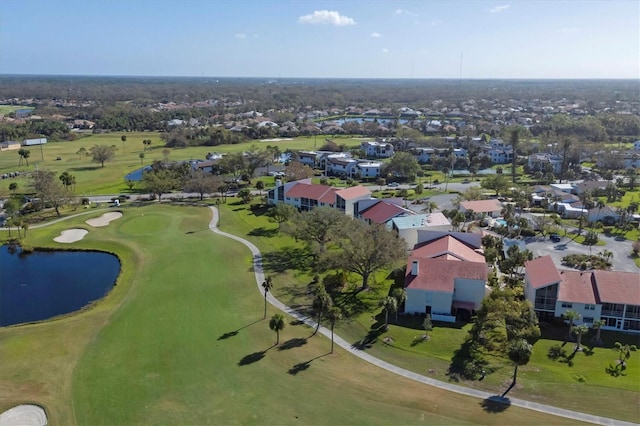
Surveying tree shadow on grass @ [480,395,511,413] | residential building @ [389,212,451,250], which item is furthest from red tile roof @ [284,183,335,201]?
tree shadow on grass @ [480,395,511,413]

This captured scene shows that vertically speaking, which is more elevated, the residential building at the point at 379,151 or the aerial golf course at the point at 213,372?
the residential building at the point at 379,151

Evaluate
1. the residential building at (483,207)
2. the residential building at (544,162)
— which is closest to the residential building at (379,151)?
the residential building at (544,162)

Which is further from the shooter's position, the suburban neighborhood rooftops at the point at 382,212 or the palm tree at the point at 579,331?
the suburban neighborhood rooftops at the point at 382,212

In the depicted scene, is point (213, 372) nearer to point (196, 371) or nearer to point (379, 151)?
point (196, 371)

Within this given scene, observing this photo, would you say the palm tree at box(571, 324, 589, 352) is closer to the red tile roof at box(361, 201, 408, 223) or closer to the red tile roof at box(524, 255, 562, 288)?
the red tile roof at box(524, 255, 562, 288)

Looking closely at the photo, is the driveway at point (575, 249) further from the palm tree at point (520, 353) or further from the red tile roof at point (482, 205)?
the palm tree at point (520, 353)

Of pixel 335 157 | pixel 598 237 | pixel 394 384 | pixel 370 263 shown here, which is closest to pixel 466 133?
pixel 335 157
